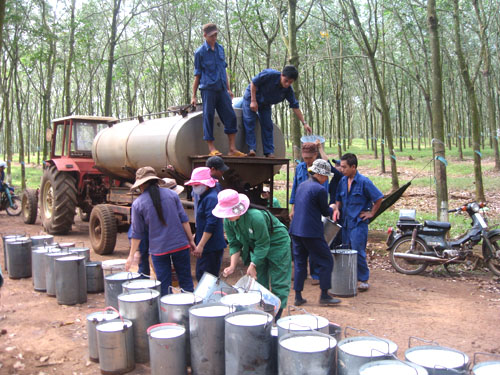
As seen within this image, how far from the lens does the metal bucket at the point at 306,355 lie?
267 cm

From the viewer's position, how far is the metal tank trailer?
6.86m

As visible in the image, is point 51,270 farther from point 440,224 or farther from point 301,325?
point 440,224

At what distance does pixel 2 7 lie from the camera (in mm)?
5328

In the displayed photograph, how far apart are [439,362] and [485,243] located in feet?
14.0

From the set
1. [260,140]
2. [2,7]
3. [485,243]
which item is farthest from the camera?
[260,140]

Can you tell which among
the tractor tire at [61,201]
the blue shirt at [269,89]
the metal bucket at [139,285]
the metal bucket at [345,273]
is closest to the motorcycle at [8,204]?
the tractor tire at [61,201]

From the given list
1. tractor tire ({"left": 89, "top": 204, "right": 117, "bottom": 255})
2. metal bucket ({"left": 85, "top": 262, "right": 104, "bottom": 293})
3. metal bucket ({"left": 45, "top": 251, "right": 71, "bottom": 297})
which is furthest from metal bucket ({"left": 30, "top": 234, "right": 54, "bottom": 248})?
metal bucket ({"left": 85, "top": 262, "right": 104, "bottom": 293})

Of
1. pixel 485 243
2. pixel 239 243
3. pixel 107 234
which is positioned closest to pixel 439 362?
pixel 239 243

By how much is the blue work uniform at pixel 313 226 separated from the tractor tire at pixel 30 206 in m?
8.46

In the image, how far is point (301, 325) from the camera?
3080mm

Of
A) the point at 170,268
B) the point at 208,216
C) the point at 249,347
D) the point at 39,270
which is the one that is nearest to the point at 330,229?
the point at 208,216

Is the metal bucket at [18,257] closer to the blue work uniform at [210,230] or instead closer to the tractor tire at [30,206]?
the blue work uniform at [210,230]

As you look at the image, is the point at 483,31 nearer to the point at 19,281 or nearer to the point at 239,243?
the point at 239,243

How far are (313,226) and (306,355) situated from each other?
2.64 meters
